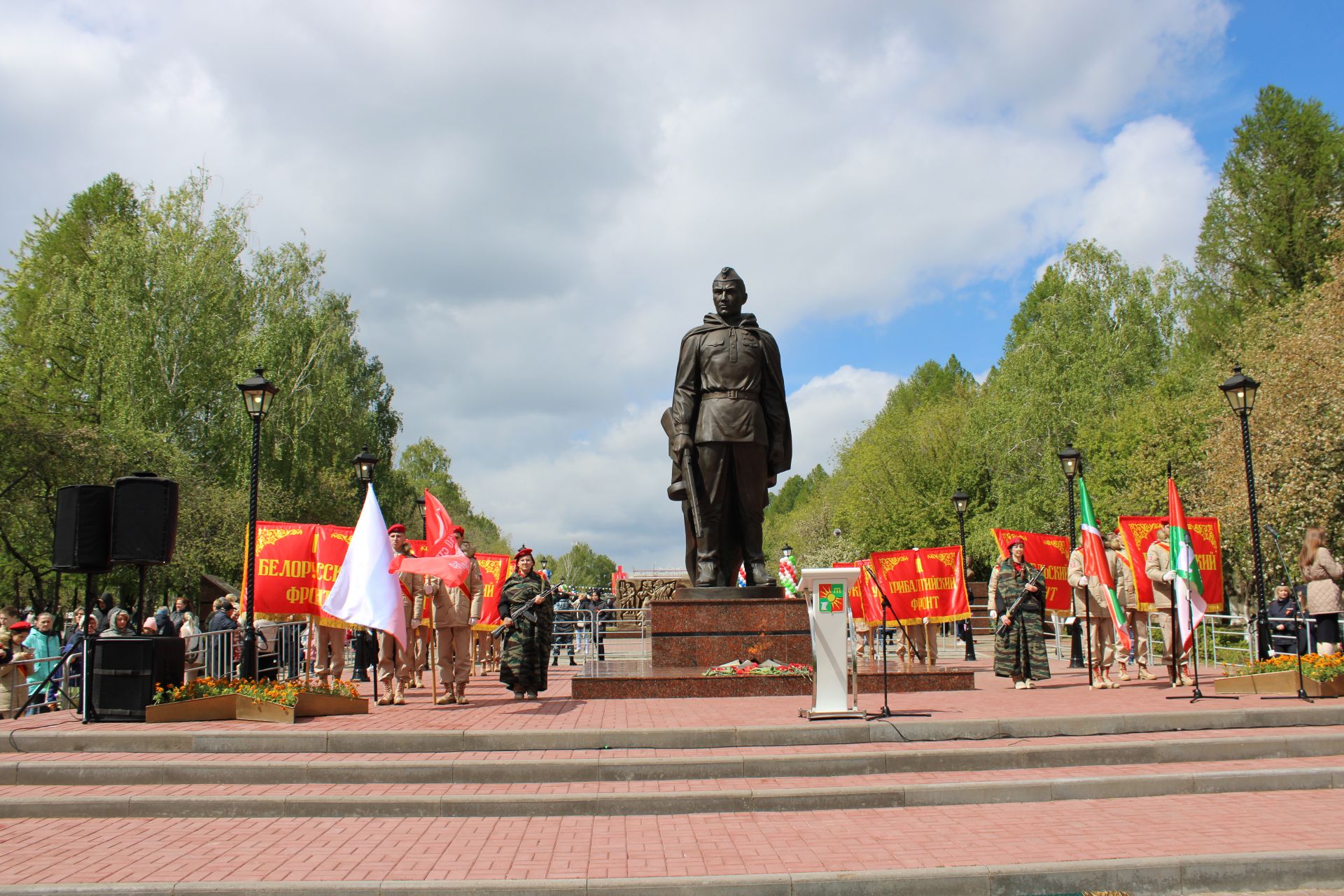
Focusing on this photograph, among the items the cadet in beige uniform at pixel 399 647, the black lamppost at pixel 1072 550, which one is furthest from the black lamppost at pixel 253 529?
the black lamppost at pixel 1072 550

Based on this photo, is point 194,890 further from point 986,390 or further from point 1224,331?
point 986,390

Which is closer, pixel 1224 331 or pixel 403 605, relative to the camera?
pixel 403 605

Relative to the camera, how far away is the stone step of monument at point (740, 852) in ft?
17.9

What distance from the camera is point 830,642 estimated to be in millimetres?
8938

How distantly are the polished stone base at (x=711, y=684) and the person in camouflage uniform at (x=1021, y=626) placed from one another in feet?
3.73

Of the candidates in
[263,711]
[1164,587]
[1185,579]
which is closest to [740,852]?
[263,711]

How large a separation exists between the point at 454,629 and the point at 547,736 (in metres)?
3.46

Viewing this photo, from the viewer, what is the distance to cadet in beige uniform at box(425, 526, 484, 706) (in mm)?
11109

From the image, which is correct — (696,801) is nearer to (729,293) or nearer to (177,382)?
(729,293)

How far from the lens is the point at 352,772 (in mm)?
7719

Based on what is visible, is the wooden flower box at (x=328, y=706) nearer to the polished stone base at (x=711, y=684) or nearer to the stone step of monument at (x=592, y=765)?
the stone step of monument at (x=592, y=765)

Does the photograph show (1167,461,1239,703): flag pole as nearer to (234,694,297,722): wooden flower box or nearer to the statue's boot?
the statue's boot

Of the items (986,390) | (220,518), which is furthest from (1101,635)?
(986,390)

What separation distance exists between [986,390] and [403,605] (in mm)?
45842
